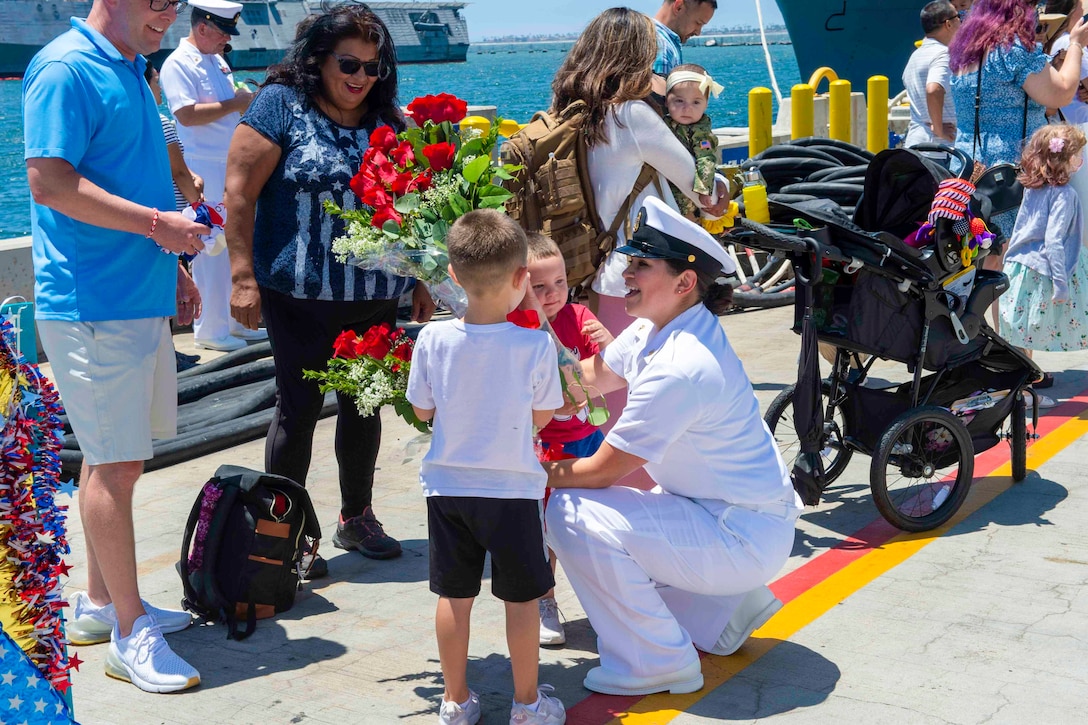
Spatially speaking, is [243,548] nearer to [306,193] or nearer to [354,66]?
[306,193]

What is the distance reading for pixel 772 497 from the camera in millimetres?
3814

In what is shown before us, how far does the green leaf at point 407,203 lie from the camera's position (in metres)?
3.64

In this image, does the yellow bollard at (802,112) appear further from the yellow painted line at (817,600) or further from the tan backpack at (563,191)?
the tan backpack at (563,191)

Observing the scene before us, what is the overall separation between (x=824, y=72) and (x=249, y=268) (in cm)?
1068

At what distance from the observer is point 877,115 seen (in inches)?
521

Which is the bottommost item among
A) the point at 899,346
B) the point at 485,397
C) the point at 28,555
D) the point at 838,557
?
the point at 838,557

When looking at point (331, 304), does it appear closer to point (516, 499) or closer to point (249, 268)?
point (249, 268)

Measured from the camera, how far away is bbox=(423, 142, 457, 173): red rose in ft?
12.0

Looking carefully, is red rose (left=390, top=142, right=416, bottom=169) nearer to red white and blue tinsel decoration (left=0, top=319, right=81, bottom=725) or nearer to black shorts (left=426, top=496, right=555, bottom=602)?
black shorts (left=426, top=496, right=555, bottom=602)

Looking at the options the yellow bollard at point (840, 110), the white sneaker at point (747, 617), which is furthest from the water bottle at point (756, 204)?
the yellow bollard at point (840, 110)

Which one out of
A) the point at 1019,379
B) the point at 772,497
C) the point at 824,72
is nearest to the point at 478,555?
the point at 772,497

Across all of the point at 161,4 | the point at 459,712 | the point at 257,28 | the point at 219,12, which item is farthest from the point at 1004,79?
the point at 257,28

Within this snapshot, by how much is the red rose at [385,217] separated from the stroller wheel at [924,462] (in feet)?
7.21

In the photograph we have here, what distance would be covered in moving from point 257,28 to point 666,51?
8972cm
